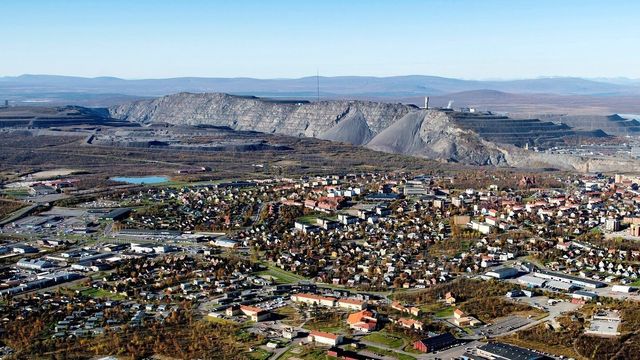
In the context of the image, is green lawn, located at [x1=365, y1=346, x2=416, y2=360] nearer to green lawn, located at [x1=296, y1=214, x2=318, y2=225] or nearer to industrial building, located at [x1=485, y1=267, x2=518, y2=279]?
industrial building, located at [x1=485, y1=267, x2=518, y2=279]

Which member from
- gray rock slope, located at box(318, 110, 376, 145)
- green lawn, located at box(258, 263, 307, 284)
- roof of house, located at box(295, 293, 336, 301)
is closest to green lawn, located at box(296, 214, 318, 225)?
green lawn, located at box(258, 263, 307, 284)

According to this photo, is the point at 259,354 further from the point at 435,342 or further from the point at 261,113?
the point at 261,113

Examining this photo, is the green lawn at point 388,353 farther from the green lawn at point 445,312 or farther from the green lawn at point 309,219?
the green lawn at point 309,219

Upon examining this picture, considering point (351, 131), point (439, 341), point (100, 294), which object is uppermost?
point (351, 131)

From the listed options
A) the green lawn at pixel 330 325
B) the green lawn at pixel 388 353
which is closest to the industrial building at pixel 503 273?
the green lawn at pixel 330 325

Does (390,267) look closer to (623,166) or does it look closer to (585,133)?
(623,166)

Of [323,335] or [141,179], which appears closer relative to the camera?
[323,335]

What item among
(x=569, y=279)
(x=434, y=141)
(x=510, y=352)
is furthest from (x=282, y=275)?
(x=434, y=141)
